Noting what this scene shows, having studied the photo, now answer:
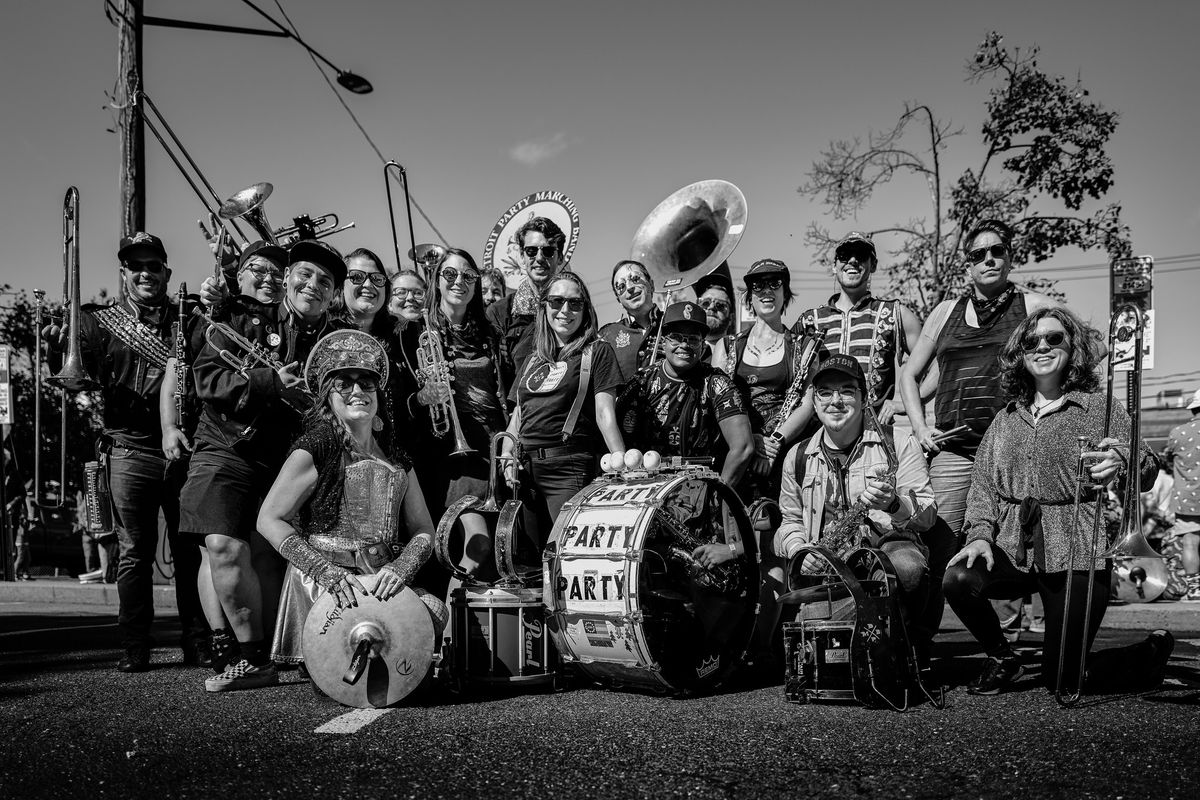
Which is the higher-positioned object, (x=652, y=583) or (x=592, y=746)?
(x=652, y=583)

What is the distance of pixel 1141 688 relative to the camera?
4.52 metres

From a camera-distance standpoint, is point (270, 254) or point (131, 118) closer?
point (270, 254)

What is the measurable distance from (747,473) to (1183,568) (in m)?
5.71

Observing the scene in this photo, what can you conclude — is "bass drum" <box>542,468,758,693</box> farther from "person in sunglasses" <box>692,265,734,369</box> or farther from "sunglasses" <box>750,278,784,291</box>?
"person in sunglasses" <box>692,265,734,369</box>

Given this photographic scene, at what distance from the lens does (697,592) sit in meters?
4.88

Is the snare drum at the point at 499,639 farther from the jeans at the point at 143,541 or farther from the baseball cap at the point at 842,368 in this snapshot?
the jeans at the point at 143,541

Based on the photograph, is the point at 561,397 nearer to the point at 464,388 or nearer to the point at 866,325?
the point at 464,388

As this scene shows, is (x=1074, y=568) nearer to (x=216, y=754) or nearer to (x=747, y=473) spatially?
(x=747, y=473)

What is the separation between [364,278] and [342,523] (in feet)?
5.83

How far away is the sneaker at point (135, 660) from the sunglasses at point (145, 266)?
2.05m

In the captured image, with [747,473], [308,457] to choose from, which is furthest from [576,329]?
[308,457]

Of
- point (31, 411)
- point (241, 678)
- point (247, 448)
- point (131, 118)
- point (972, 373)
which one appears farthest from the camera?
point (31, 411)

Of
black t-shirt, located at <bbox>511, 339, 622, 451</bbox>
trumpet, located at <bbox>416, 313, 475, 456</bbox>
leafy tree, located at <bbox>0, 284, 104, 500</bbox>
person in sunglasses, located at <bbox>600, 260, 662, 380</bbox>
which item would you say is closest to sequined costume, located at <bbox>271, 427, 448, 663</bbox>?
trumpet, located at <bbox>416, 313, 475, 456</bbox>

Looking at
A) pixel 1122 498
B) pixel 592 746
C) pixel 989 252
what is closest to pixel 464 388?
pixel 592 746
